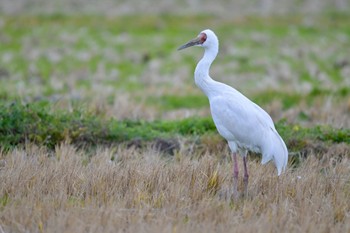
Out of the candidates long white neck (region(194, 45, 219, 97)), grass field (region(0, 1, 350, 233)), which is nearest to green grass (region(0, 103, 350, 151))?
grass field (region(0, 1, 350, 233))

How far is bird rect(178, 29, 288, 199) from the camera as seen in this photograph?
863cm

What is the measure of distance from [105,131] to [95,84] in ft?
31.9

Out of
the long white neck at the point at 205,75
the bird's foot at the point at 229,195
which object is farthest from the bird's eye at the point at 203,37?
the bird's foot at the point at 229,195

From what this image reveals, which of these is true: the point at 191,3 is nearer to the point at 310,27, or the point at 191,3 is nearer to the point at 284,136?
the point at 310,27

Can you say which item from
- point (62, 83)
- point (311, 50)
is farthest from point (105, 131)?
point (311, 50)

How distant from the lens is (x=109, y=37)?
30.8 meters

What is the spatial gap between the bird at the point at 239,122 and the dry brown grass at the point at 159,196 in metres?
0.32

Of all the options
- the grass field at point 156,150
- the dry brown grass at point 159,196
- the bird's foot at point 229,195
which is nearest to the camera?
the dry brown grass at point 159,196

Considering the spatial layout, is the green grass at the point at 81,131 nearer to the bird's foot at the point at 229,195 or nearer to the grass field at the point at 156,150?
the grass field at the point at 156,150

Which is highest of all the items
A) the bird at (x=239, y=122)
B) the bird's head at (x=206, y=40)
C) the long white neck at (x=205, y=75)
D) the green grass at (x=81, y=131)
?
the bird's head at (x=206, y=40)

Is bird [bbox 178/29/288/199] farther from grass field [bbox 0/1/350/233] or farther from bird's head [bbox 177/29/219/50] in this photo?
grass field [bbox 0/1/350/233]

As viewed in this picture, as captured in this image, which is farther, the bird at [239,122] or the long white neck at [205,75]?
the long white neck at [205,75]

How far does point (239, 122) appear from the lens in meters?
8.70

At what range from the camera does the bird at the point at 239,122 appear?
863 cm
